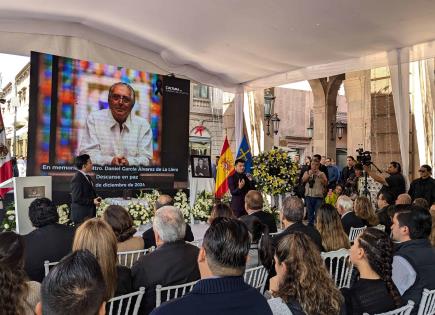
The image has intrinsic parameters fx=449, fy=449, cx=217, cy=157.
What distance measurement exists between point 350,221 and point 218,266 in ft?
11.0

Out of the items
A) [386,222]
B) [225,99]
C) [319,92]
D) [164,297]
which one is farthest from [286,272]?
[319,92]

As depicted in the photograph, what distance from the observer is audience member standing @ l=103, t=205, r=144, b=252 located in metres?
3.01

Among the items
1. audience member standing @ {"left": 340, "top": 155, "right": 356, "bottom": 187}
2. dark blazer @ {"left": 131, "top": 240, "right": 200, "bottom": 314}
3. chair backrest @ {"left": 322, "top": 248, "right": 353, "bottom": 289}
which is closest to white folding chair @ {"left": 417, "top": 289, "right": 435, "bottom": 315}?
chair backrest @ {"left": 322, "top": 248, "right": 353, "bottom": 289}

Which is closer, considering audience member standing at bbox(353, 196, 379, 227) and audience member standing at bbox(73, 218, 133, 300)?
audience member standing at bbox(73, 218, 133, 300)

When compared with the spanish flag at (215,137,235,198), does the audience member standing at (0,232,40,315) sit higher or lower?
lower

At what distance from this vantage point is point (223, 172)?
7676 mm

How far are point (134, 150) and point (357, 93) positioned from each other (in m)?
6.73

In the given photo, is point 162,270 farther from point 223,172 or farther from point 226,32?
point 223,172

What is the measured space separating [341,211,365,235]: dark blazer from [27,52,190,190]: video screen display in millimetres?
3888

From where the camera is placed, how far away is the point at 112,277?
2.14 metres

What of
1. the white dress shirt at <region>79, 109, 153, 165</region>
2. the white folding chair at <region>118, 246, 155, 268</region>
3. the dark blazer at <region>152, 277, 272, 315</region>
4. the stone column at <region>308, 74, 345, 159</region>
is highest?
the stone column at <region>308, 74, 345, 159</region>

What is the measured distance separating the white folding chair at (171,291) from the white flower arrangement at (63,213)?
13.6 ft

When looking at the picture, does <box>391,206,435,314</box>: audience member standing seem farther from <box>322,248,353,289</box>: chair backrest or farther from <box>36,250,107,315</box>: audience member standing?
<box>36,250,107,315</box>: audience member standing

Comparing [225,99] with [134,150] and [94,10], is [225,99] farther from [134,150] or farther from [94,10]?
[94,10]
